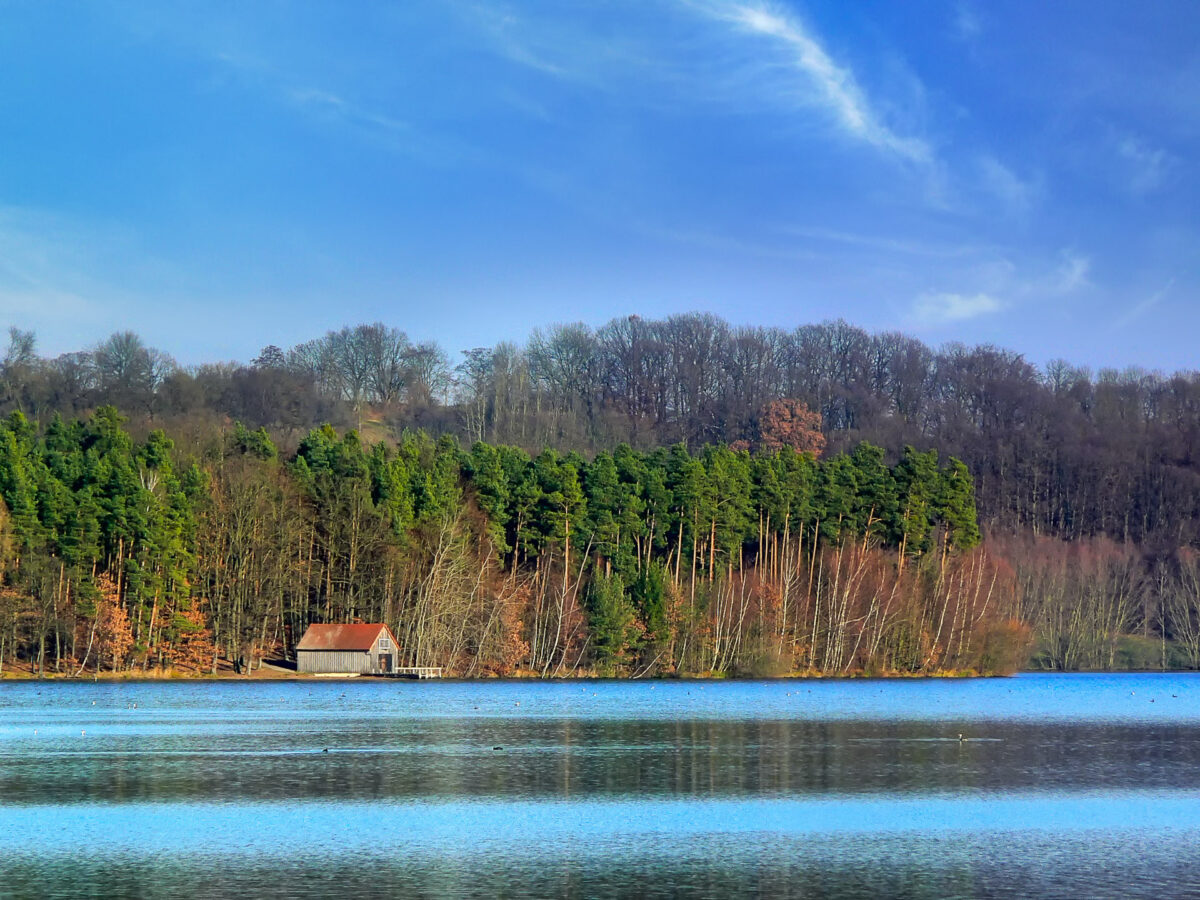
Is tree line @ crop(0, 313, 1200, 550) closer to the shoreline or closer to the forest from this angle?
the forest

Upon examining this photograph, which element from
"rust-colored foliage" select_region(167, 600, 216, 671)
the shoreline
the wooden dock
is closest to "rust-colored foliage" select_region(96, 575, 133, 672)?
the shoreline

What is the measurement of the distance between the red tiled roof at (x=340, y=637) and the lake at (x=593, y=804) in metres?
28.7

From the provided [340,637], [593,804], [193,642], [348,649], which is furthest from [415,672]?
[593,804]

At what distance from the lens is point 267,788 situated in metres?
35.5

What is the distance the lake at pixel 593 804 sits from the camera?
2447 centimetres

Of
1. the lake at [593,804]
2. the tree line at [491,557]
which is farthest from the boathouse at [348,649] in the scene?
the lake at [593,804]

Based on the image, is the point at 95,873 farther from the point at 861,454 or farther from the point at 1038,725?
the point at 861,454

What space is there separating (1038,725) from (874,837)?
33376mm

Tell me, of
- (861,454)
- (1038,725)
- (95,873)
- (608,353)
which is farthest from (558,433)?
(95,873)

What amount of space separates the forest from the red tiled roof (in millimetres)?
2847

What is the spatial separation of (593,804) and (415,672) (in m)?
63.7

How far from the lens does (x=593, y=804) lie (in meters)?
33.4

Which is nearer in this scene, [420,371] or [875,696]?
[875,696]

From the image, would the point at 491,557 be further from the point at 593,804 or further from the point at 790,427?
the point at 593,804
